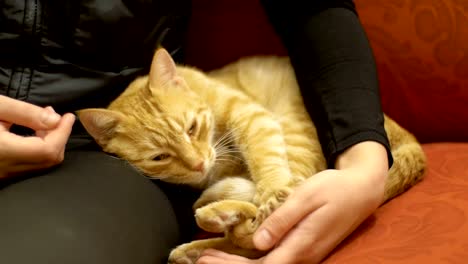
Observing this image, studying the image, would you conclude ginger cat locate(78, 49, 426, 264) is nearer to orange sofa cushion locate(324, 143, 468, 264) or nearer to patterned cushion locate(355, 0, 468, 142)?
orange sofa cushion locate(324, 143, 468, 264)

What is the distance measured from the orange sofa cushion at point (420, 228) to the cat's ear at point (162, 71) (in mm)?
539

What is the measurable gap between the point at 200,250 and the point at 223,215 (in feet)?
0.31

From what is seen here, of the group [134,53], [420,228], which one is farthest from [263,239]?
[134,53]

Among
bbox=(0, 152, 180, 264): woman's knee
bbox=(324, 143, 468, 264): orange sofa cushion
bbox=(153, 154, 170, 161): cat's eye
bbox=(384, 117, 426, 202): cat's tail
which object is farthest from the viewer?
bbox=(153, 154, 170, 161): cat's eye

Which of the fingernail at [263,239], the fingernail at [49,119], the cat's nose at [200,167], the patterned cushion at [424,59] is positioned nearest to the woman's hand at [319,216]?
the fingernail at [263,239]

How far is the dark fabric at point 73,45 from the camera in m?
1.09

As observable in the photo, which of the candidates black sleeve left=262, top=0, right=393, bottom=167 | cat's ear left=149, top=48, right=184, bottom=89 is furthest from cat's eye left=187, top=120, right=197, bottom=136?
black sleeve left=262, top=0, right=393, bottom=167

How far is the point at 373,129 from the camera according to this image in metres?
1.07

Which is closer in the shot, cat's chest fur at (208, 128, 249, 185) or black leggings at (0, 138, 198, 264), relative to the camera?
black leggings at (0, 138, 198, 264)

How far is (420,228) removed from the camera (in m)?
1.00

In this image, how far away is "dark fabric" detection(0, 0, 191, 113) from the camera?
3.56 feet

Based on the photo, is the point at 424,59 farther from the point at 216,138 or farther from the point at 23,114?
the point at 23,114

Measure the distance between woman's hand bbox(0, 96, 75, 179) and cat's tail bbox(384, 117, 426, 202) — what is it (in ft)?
2.09

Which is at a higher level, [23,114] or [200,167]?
[23,114]
